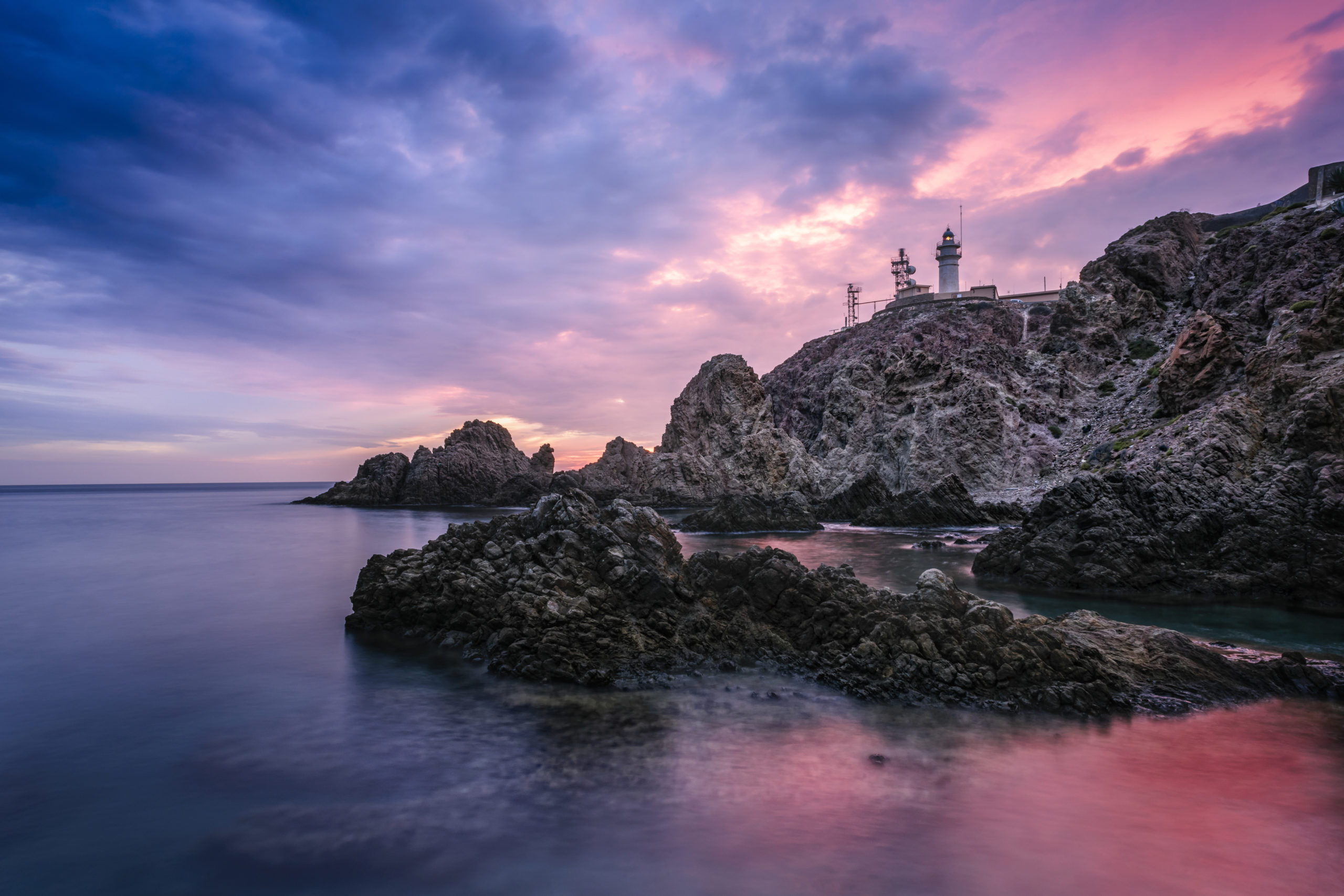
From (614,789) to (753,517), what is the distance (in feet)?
127

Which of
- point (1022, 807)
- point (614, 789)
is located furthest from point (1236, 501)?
point (614, 789)

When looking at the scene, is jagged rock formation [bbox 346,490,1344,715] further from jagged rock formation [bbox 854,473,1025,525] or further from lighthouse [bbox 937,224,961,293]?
lighthouse [bbox 937,224,961,293]

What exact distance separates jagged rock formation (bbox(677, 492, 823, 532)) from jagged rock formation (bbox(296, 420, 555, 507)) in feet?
103

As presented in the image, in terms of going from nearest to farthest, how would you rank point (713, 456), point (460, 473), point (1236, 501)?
point (1236, 501) < point (713, 456) < point (460, 473)

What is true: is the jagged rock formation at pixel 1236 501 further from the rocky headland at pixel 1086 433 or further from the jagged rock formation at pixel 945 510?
the jagged rock formation at pixel 945 510

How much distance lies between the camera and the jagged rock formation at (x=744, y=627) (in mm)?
11500

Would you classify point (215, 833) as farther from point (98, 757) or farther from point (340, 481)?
point (340, 481)

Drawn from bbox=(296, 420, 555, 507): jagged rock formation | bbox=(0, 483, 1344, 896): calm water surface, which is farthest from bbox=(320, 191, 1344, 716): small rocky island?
bbox=(296, 420, 555, 507): jagged rock formation

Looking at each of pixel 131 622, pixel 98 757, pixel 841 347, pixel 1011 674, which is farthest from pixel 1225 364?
pixel 841 347

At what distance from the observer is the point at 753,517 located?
155ft

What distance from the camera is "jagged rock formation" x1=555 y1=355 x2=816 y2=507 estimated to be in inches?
2608

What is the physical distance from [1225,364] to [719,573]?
3161cm

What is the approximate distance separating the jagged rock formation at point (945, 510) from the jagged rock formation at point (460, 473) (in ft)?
133

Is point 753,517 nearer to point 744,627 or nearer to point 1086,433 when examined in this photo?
point 1086,433
